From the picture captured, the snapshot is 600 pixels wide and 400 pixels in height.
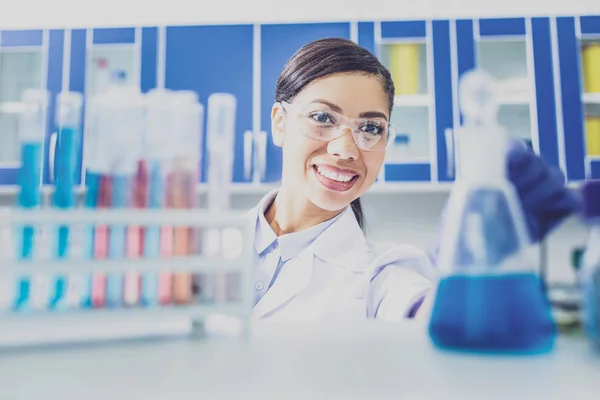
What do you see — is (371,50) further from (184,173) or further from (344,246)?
(184,173)

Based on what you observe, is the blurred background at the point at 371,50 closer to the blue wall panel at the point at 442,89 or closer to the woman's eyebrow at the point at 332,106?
the blue wall panel at the point at 442,89

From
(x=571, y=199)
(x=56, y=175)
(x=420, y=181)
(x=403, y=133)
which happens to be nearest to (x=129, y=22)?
A: (x=403, y=133)

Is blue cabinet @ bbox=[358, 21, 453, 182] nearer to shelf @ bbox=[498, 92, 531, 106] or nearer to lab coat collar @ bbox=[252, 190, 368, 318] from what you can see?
shelf @ bbox=[498, 92, 531, 106]

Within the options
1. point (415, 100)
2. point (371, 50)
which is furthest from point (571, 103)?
point (371, 50)

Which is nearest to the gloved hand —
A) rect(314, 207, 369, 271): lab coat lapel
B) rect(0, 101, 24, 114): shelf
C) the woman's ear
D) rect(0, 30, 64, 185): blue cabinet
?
rect(314, 207, 369, 271): lab coat lapel

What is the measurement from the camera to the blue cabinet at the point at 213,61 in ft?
7.72

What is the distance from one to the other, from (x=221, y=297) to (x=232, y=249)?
5 centimetres

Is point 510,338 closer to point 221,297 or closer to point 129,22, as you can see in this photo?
point 221,297

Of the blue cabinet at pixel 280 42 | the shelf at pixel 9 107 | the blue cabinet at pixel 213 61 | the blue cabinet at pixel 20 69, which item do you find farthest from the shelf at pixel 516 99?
the shelf at pixel 9 107

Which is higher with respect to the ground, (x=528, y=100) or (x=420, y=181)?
(x=528, y=100)

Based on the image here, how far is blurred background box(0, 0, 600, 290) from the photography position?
2307 millimetres

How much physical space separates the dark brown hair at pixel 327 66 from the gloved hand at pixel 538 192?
87cm

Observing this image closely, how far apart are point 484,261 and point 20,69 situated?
259 centimetres

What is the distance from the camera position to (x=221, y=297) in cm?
56
